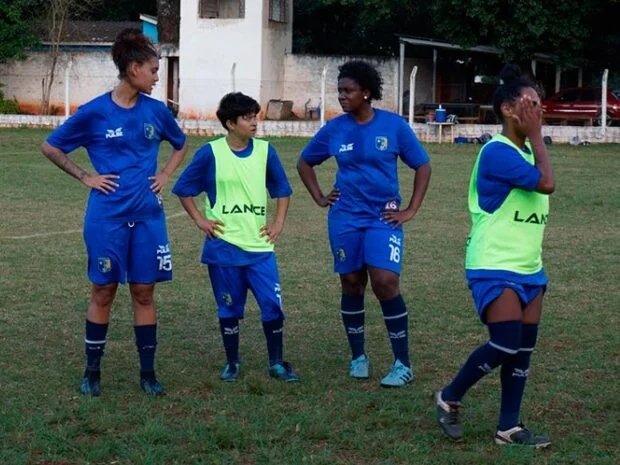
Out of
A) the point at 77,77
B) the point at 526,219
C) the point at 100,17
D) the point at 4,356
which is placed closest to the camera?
the point at 526,219

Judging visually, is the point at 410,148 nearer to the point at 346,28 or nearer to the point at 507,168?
the point at 507,168

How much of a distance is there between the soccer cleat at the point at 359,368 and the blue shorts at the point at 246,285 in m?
0.56

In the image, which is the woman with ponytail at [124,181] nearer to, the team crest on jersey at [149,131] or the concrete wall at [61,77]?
the team crest on jersey at [149,131]

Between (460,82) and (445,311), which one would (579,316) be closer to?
(445,311)

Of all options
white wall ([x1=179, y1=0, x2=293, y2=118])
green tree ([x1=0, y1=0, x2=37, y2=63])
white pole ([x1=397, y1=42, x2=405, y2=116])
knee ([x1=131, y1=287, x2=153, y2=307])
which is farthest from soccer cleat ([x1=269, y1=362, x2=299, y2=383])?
green tree ([x1=0, y1=0, x2=37, y2=63])

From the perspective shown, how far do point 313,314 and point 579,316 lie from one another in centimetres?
214

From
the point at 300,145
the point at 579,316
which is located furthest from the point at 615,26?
the point at 579,316

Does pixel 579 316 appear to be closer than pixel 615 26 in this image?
Yes

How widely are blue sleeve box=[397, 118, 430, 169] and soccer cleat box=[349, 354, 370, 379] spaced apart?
127cm

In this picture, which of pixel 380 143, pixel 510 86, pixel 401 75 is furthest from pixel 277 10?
pixel 510 86

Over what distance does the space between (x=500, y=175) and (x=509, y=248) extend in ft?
1.20

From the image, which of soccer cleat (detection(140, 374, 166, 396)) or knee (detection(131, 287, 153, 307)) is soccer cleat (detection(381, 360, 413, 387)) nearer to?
soccer cleat (detection(140, 374, 166, 396))

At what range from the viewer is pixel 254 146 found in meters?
7.55

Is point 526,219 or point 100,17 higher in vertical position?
point 100,17
